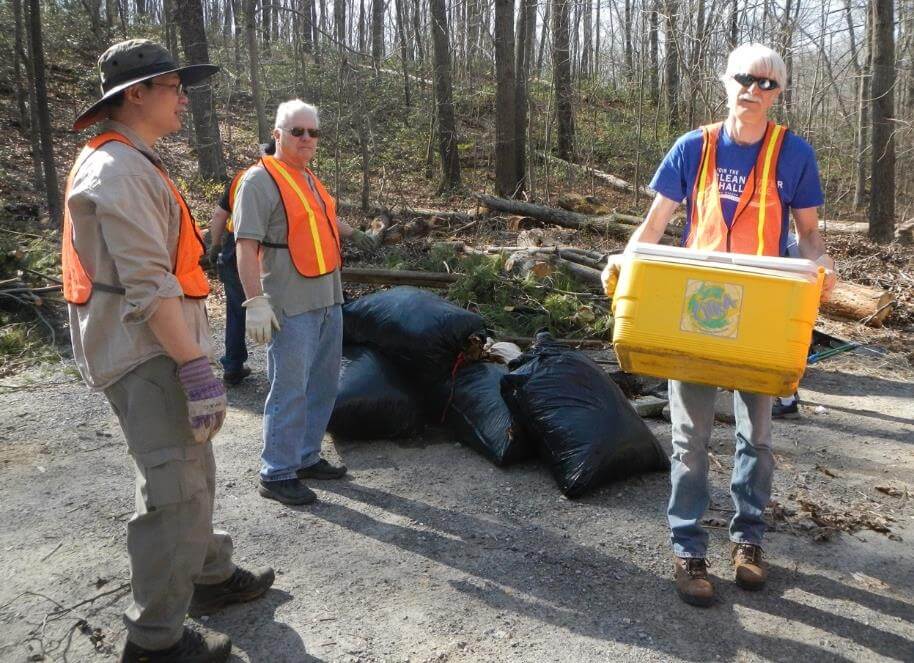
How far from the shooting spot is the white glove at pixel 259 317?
3.13 meters

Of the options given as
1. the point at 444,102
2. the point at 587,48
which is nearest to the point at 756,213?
the point at 444,102

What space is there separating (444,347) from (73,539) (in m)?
2.07

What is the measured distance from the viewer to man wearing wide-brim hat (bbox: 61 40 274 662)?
198 cm

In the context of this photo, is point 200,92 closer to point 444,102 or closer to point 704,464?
point 444,102

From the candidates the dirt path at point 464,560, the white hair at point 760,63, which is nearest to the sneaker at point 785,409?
the dirt path at point 464,560

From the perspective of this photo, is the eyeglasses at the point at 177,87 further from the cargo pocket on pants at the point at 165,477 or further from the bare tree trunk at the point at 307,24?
the bare tree trunk at the point at 307,24

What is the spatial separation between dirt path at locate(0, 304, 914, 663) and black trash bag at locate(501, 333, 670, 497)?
0.13 meters

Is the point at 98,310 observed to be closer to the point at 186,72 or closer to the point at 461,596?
the point at 186,72

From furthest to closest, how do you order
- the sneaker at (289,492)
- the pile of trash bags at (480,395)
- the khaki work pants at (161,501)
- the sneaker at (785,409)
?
the sneaker at (785,409) < the pile of trash bags at (480,395) < the sneaker at (289,492) < the khaki work pants at (161,501)

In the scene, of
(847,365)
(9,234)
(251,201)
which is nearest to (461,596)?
(251,201)

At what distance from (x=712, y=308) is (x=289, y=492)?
6.91 ft

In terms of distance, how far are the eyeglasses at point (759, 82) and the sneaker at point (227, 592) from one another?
2424mm

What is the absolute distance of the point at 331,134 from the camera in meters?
11.2

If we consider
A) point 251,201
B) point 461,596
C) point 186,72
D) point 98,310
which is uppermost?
point 186,72
